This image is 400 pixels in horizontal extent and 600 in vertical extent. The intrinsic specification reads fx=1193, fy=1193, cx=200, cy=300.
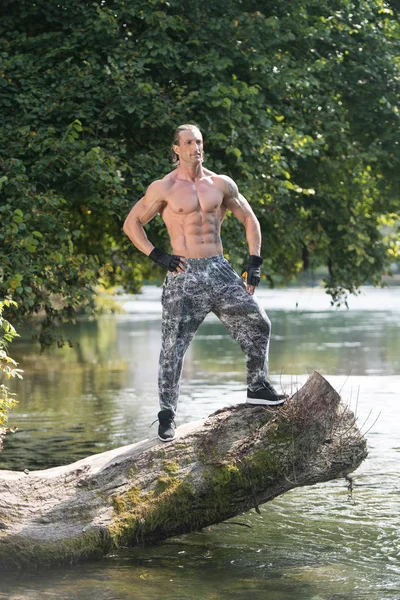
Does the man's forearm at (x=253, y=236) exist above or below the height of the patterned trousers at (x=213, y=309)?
above

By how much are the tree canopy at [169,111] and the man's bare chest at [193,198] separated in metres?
4.10

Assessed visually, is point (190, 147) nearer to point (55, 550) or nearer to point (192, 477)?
point (192, 477)

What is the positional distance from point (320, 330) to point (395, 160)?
25.4 meters

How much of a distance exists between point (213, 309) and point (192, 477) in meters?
1.46

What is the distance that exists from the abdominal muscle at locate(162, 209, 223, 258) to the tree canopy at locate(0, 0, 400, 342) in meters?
4.00

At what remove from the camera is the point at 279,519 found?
1197 centimetres

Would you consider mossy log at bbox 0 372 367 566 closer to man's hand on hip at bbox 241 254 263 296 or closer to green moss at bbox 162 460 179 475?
green moss at bbox 162 460 179 475

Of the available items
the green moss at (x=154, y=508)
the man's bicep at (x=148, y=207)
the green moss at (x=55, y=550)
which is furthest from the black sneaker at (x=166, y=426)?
the man's bicep at (x=148, y=207)

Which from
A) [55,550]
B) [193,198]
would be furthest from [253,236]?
[55,550]

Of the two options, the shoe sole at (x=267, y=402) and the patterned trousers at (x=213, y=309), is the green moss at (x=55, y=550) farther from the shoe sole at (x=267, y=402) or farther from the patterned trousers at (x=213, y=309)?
the shoe sole at (x=267, y=402)

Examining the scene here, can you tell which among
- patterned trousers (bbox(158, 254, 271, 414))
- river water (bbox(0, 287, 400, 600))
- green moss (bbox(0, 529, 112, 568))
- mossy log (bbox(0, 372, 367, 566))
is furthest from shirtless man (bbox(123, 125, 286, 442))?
green moss (bbox(0, 529, 112, 568))

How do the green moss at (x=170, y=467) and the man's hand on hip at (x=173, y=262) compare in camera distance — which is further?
the green moss at (x=170, y=467)

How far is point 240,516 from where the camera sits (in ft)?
40.3

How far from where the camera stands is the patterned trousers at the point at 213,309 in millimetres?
10031
